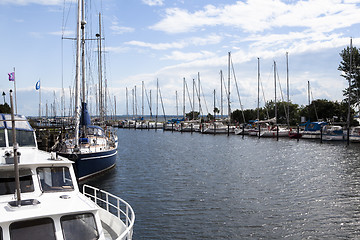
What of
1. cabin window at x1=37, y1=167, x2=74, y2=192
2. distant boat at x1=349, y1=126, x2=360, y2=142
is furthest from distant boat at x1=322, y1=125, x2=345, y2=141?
cabin window at x1=37, y1=167, x2=74, y2=192

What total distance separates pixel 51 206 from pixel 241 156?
3734 cm

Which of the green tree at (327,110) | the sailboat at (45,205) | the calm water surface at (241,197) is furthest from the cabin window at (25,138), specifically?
the green tree at (327,110)

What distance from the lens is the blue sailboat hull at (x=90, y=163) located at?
24562 millimetres

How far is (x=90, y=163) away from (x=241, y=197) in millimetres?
12259

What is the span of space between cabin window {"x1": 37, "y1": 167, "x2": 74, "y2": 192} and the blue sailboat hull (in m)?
13.4

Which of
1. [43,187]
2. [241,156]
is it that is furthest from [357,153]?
[43,187]

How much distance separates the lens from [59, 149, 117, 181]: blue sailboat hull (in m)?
24.6

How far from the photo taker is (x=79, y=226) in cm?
848

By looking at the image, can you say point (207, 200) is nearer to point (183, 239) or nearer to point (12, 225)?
point (183, 239)

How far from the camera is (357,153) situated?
44.4 metres

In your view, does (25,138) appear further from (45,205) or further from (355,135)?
(355,135)

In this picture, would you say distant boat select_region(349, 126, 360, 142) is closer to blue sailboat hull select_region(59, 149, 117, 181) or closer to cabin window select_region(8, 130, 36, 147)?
blue sailboat hull select_region(59, 149, 117, 181)

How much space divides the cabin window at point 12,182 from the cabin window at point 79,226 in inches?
83.6

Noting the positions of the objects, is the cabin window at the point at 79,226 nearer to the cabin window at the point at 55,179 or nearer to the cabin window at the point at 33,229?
the cabin window at the point at 33,229
